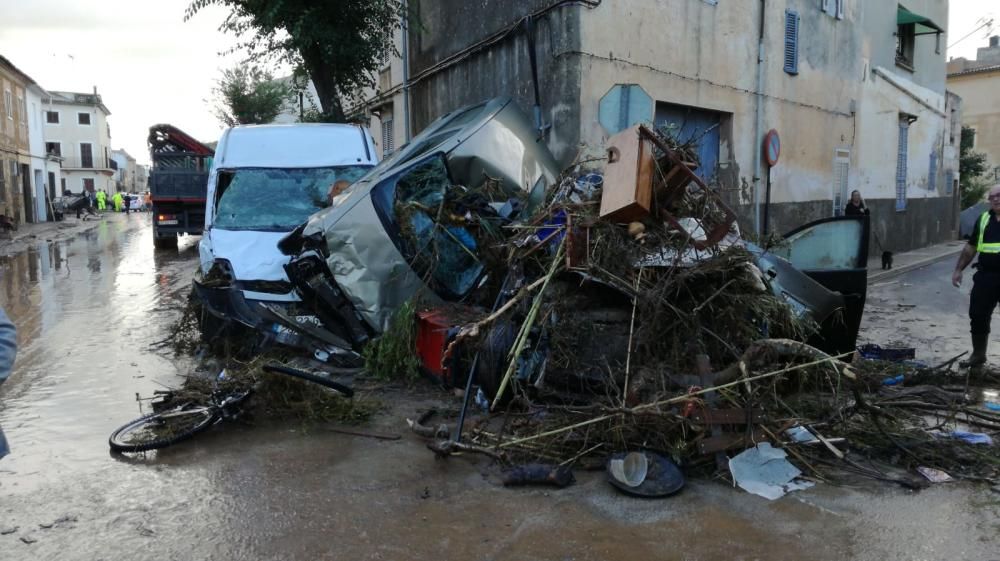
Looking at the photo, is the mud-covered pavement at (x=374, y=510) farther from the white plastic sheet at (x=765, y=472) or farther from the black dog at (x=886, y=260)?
the black dog at (x=886, y=260)

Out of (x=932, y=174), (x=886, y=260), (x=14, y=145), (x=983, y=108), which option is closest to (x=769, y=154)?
(x=886, y=260)

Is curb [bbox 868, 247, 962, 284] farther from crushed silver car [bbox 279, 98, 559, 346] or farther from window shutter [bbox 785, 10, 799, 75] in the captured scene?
crushed silver car [bbox 279, 98, 559, 346]

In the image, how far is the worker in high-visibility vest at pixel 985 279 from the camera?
6273mm

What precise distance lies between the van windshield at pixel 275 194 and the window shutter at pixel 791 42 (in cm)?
906

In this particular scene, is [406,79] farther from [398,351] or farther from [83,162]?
[83,162]

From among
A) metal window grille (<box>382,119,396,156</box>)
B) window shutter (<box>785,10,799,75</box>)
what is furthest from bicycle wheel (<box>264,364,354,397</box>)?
metal window grille (<box>382,119,396,156</box>)

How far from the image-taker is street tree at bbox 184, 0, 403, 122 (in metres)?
13.6

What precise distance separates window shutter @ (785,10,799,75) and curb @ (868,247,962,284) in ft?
13.8

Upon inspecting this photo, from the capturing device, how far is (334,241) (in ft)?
20.3

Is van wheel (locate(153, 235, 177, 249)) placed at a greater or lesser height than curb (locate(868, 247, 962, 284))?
greater

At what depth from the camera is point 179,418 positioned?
16.1 feet

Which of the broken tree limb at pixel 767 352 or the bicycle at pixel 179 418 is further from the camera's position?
the bicycle at pixel 179 418

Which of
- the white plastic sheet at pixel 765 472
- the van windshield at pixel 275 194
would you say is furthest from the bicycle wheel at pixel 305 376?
the van windshield at pixel 275 194

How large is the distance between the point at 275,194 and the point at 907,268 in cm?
1279
